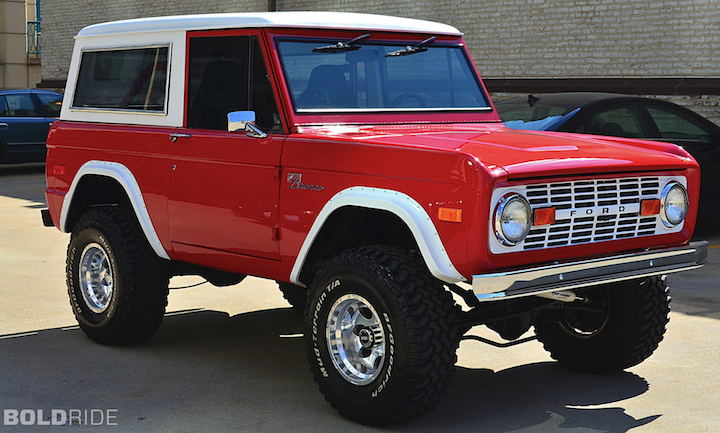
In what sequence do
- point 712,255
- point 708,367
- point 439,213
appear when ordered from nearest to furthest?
point 439,213 < point 708,367 < point 712,255

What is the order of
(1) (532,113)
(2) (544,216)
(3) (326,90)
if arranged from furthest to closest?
1. (1) (532,113)
2. (3) (326,90)
3. (2) (544,216)

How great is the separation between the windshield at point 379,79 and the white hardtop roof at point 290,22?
12 cm

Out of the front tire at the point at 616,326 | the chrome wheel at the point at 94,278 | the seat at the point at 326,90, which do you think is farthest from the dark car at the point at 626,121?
the chrome wheel at the point at 94,278

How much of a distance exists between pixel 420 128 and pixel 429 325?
151cm

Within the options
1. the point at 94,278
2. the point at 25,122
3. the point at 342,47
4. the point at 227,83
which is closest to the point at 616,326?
the point at 342,47

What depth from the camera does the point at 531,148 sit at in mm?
4512

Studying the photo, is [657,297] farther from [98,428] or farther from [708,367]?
[98,428]

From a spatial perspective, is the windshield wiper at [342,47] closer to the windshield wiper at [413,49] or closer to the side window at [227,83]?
the windshield wiper at [413,49]

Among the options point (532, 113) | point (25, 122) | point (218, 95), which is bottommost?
point (25, 122)

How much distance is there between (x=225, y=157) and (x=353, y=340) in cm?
132

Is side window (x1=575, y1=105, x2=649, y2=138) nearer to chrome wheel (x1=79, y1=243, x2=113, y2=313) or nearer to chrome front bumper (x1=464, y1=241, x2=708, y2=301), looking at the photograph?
chrome front bumper (x1=464, y1=241, x2=708, y2=301)

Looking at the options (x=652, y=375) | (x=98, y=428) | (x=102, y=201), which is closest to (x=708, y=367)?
(x=652, y=375)

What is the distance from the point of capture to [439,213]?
166 inches

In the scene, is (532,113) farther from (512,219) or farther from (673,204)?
(512,219)
